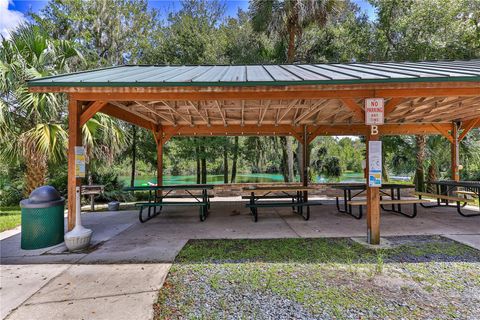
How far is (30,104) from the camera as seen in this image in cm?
611

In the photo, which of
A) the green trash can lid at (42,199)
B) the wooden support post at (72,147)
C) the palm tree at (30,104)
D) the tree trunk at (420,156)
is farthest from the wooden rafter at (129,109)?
the tree trunk at (420,156)

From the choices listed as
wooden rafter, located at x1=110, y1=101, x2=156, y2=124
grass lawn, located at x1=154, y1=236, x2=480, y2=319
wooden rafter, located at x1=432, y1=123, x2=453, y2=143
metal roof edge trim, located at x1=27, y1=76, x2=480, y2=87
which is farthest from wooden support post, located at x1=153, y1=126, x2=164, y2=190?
wooden rafter, located at x1=432, y1=123, x2=453, y2=143

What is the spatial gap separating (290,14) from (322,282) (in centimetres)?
1197

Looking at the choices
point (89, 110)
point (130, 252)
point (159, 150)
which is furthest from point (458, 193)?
point (89, 110)

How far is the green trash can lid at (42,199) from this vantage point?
3.93 metres

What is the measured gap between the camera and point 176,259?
3584 millimetres

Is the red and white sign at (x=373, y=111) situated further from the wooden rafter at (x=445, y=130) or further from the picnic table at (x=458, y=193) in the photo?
the wooden rafter at (x=445, y=130)

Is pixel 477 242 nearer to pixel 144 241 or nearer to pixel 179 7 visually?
pixel 144 241

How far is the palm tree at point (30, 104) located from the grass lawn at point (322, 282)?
16.0 feet

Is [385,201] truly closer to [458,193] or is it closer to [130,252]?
[458,193]

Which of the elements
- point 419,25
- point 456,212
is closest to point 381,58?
point 419,25

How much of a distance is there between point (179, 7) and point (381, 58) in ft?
41.9

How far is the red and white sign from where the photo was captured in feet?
13.2

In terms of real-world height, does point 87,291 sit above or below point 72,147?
below
